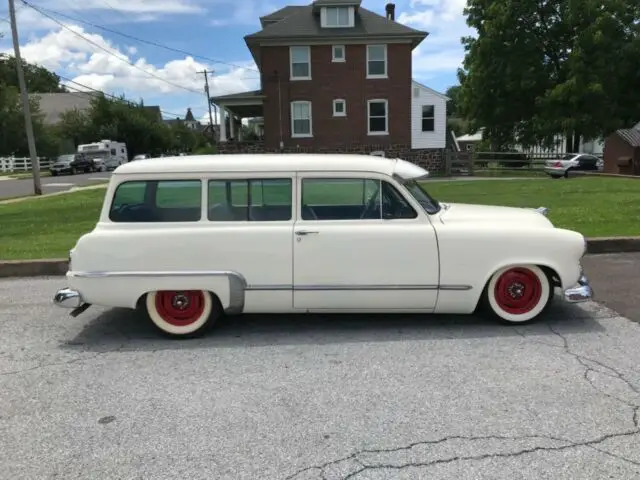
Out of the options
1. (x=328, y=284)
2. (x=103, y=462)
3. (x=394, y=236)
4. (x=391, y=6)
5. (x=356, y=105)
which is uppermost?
(x=391, y=6)

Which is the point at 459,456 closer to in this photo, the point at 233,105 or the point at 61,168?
the point at 233,105

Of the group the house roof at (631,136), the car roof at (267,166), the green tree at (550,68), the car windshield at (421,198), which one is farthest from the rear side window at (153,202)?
the green tree at (550,68)

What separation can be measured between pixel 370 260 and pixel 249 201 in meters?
1.18

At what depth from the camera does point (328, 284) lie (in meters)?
4.87

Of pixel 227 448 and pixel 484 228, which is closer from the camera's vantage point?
pixel 227 448

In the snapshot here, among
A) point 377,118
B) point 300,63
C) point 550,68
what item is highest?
point 550,68

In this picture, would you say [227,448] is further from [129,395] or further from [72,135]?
[72,135]

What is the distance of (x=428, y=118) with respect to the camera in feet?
108

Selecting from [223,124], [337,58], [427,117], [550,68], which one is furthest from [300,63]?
[550,68]

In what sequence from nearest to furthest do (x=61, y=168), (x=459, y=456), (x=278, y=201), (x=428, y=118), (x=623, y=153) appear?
1. (x=459, y=456)
2. (x=278, y=201)
3. (x=623, y=153)
4. (x=428, y=118)
5. (x=61, y=168)

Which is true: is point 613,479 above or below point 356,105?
below

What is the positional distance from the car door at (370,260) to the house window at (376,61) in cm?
2720

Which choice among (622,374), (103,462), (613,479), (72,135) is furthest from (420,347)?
(72,135)

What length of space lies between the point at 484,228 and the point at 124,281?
313 centimetres
